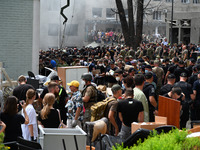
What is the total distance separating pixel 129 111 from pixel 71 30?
159ft

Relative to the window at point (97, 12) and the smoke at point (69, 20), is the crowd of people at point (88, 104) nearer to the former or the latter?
the smoke at point (69, 20)

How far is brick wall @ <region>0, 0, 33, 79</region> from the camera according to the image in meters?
15.7

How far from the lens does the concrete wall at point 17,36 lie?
15680 mm

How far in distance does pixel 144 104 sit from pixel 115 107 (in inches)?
28.4

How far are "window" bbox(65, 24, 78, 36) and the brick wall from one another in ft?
125

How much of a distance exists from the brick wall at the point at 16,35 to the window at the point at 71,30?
125ft

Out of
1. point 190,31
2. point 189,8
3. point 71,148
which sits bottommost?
point 71,148

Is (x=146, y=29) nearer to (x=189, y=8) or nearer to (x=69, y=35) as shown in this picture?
(x=189, y=8)

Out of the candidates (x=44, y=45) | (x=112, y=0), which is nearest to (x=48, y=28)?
(x=44, y=45)

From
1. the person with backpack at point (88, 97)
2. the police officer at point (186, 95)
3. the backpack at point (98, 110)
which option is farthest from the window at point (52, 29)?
the backpack at point (98, 110)

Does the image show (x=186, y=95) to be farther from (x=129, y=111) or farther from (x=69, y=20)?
(x=69, y=20)

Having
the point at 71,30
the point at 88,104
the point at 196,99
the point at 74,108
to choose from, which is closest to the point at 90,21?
the point at 71,30

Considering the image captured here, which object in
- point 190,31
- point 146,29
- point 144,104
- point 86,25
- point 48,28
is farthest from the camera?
point 146,29

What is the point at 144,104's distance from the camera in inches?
316
